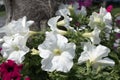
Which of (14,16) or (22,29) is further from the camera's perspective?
(14,16)

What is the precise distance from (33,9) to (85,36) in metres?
1.68

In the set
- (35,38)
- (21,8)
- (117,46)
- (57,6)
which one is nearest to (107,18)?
(117,46)

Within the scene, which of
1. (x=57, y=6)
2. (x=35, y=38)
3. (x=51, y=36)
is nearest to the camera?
(x=51, y=36)

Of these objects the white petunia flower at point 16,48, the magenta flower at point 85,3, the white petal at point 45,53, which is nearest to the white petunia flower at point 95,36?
the white petal at point 45,53

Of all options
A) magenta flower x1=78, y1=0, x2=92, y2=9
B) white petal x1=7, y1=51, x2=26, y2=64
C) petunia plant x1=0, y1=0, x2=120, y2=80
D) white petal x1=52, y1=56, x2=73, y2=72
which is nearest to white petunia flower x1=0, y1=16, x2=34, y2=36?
petunia plant x1=0, y1=0, x2=120, y2=80

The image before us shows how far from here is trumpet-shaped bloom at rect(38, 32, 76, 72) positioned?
11.4 feet

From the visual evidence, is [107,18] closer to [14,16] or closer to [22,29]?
[22,29]

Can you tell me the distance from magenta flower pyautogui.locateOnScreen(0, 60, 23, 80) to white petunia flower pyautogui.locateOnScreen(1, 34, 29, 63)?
17 centimetres

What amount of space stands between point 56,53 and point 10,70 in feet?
1.32

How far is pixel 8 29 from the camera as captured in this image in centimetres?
400

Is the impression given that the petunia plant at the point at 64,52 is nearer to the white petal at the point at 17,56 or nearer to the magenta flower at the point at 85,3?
the white petal at the point at 17,56

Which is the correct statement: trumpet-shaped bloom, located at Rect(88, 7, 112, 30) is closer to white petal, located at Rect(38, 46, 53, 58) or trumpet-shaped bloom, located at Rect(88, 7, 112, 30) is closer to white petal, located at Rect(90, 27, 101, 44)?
white petal, located at Rect(90, 27, 101, 44)

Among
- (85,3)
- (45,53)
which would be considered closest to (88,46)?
(45,53)

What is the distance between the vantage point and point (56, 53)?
355cm
